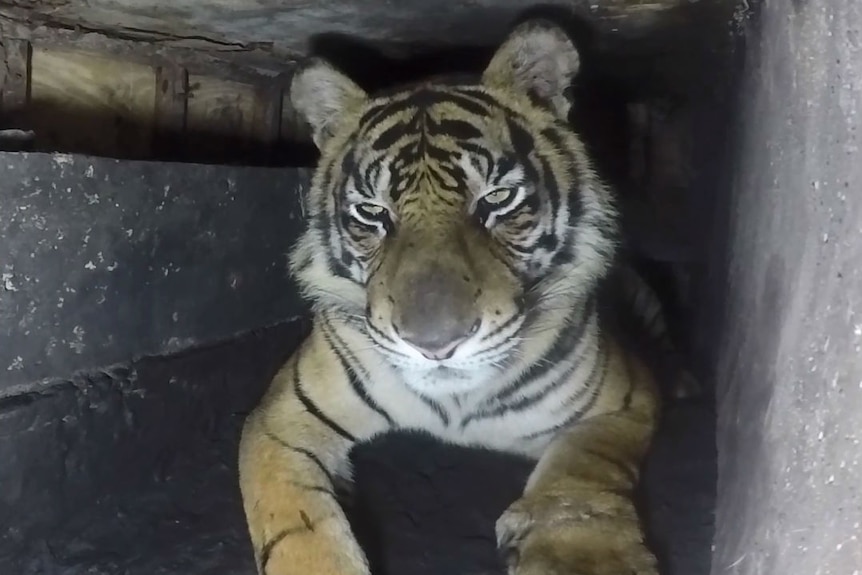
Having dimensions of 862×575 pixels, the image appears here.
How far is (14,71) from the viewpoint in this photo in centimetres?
189

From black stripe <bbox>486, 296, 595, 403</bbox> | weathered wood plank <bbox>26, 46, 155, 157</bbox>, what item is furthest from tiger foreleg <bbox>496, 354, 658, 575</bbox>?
weathered wood plank <bbox>26, 46, 155, 157</bbox>

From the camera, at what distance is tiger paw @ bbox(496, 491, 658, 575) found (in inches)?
52.5

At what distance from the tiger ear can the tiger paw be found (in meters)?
0.79

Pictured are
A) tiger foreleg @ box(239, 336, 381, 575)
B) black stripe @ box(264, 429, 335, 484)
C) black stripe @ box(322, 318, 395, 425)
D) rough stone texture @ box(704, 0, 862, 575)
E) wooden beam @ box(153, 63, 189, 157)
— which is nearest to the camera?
rough stone texture @ box(704, 0, 862, 575)

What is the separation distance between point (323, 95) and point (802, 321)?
4.07 feet

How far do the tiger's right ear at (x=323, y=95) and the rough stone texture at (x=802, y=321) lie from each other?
2.68 ft

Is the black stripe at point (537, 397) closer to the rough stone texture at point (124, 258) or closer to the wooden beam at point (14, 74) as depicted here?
the rough stone texture at point (124, 258)

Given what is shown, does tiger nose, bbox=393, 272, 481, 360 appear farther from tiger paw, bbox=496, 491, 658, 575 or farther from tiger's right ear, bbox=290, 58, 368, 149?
tiger's right ear, bbox=290, 58, 368, 149

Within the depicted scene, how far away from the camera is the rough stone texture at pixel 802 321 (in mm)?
750

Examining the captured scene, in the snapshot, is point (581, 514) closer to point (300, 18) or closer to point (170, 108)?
point (300, 18)

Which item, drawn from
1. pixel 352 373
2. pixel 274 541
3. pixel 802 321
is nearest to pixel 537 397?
pixel 352 373

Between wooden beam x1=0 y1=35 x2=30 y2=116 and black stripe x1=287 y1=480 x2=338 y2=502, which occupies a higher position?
wooden beam x1=0 y1=35 x2=30 y2=116

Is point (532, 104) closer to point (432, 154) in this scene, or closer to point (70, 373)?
point (432, 154)

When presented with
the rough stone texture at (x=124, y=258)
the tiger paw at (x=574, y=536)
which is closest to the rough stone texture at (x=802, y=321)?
the tiger paw at (x=574, y=536)
